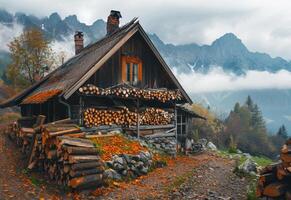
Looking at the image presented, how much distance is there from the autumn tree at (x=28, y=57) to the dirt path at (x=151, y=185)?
24.5m

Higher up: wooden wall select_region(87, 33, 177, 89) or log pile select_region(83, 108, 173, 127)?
wooden wall select_region(87, 33, 177, 89)

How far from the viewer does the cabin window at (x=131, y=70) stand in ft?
71.7

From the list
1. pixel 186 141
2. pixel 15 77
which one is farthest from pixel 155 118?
pixel 15 77

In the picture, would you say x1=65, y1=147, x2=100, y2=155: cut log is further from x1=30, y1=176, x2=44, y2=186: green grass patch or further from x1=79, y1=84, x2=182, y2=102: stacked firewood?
x1=79, y1=84, x2=182, y2=102: stacked firewood

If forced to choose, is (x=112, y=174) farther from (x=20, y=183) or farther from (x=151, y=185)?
(x=20, y=183)

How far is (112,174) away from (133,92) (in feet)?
26.6

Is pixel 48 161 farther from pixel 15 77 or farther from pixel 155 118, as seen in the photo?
pixel 15 77

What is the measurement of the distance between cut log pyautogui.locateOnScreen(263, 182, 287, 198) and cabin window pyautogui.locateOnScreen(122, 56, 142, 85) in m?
13.0

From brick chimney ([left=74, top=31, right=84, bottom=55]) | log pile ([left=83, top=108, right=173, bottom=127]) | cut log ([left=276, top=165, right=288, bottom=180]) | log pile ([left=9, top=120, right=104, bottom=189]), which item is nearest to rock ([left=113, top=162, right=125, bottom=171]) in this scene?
log pile ([left=9, top=120, right=104, bottom=189])

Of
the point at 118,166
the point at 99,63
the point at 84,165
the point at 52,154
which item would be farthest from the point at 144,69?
the point at 84,165

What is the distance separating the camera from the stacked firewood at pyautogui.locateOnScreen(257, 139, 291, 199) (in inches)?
397

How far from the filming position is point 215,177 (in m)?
16.7

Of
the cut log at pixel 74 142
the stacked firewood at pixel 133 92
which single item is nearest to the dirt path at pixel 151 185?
the cut log at pixel 74 142

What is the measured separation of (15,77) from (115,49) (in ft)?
84.9
